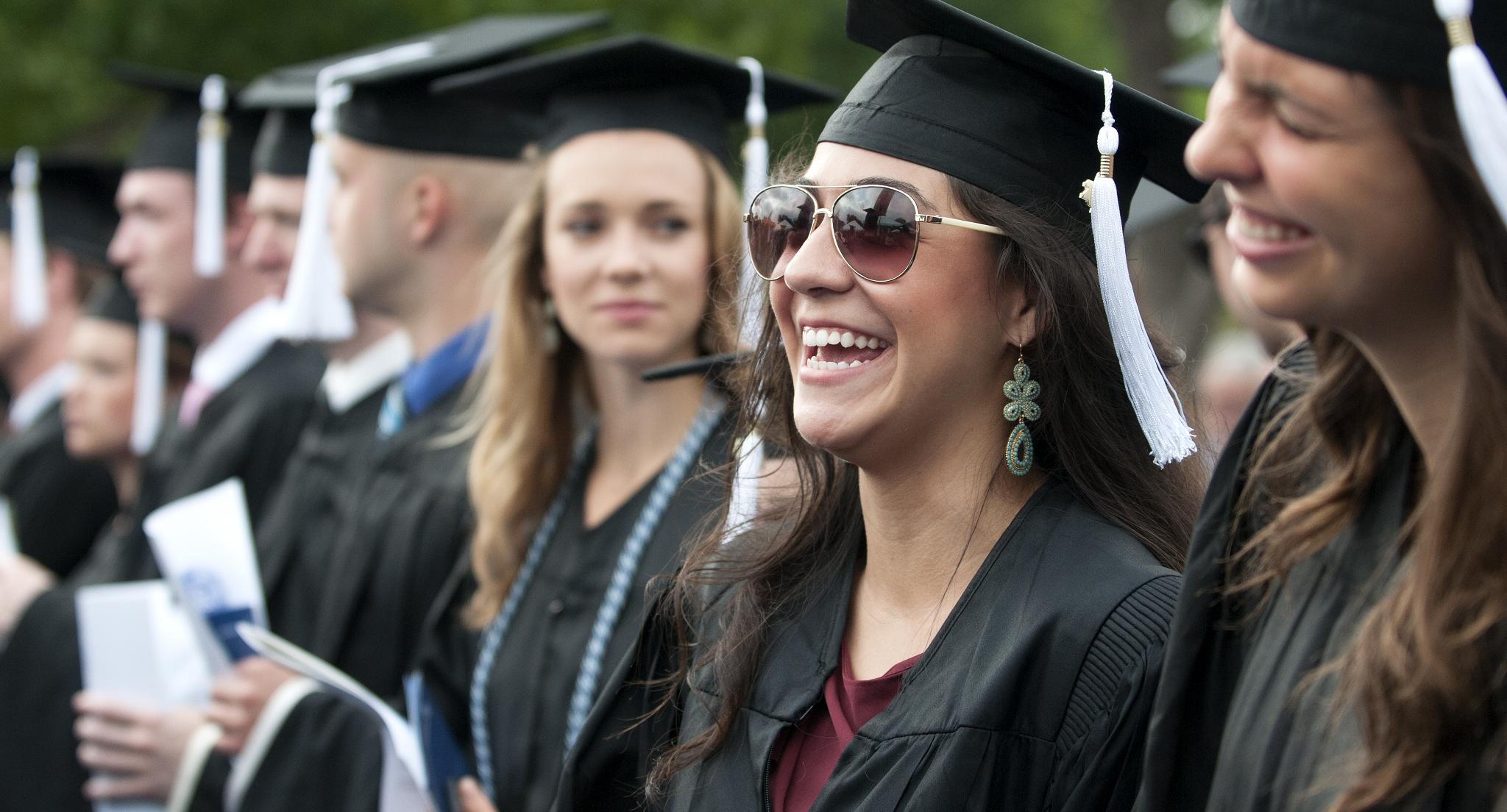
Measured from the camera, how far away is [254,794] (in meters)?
3.94

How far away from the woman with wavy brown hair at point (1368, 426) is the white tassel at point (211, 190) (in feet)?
15.9

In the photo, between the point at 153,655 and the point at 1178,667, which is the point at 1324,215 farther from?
the point at 153,655

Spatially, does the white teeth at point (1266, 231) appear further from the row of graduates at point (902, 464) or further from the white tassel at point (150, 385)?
the white tassel at point (150, 385)

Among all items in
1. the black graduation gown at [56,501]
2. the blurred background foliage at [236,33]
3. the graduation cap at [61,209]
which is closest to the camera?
the black graduation gown at [56,501]

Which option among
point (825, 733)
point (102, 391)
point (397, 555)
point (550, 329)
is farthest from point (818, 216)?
point (102, 391)

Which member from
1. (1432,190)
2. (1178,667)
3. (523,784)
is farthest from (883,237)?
(523,784)

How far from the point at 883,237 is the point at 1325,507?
0.82 metres

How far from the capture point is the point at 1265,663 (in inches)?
63.6

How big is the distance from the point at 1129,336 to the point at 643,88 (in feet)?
6.20

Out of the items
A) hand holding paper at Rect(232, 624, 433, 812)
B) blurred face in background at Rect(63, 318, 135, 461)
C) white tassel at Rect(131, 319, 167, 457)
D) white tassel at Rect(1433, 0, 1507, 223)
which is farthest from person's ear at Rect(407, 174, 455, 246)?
white tassel at Rect(1433, 0, 1507, 223)

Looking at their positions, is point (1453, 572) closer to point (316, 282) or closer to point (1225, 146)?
point (1225, 146)

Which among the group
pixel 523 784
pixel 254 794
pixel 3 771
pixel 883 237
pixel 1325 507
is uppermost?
pixel 883 237

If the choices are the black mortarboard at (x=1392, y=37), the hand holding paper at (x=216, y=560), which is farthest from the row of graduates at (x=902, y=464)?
the hand holding paper at (x=216, y=560)

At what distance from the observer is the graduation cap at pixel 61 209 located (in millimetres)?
7254
